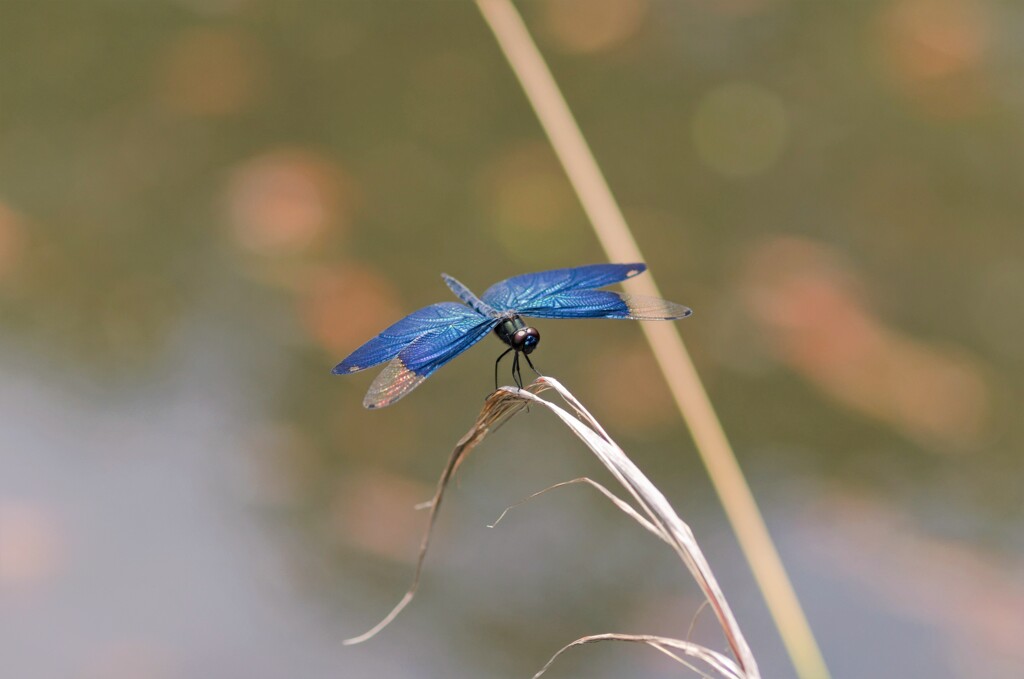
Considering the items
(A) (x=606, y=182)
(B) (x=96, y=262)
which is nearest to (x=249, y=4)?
(B) (x=96, y=262)

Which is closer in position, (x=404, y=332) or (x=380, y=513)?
(x=404, y=332)

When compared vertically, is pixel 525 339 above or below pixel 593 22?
below

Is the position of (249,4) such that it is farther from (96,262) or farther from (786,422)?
(786,422)

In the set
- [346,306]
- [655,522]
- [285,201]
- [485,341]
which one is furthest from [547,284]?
[285,201]

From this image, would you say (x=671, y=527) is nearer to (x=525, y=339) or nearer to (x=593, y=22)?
(x=525, y=339)

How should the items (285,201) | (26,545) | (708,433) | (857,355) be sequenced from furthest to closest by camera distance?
1. (285,201)
2. (857,355)
3. (708,433)
4. (26,545)

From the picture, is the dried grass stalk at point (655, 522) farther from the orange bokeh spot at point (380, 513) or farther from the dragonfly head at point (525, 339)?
the orange bokeh spot at point (380, 513)
